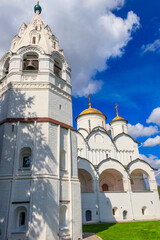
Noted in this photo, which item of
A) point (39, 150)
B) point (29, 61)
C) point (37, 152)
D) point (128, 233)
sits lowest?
point (128, 233)

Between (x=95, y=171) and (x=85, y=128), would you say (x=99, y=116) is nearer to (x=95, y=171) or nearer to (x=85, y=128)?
(x=85, y=128)

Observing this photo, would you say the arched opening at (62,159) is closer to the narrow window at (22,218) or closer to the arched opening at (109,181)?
the narrow window at (22,218)

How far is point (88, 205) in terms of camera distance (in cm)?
1656

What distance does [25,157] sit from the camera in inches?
403

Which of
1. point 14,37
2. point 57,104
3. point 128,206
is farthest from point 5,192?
point 128,206

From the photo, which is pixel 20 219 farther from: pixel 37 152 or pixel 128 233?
pixel 128 233

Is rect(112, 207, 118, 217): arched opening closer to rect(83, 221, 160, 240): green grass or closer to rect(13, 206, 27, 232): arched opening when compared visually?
rect(83, 221, 160, 240): green grass

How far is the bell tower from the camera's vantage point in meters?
8.55

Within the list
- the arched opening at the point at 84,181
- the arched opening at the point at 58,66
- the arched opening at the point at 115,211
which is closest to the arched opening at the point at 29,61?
the arched opening at the point at 58,66

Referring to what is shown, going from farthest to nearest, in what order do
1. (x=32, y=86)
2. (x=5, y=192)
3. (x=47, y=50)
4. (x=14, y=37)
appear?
(x=14, y=37) < (x=47, y=50) < (x=32, y=86) < (x=5, y=192)

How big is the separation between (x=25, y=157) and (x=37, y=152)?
110 centimetres

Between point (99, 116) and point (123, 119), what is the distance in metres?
4.08

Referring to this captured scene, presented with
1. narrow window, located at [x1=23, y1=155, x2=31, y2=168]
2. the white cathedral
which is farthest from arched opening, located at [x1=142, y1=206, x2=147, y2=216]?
narrow window, located at [x1=23, y1=155, x2=31, y2=168]

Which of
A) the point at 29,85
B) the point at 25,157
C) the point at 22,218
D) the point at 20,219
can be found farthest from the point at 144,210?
the point at 29,85
